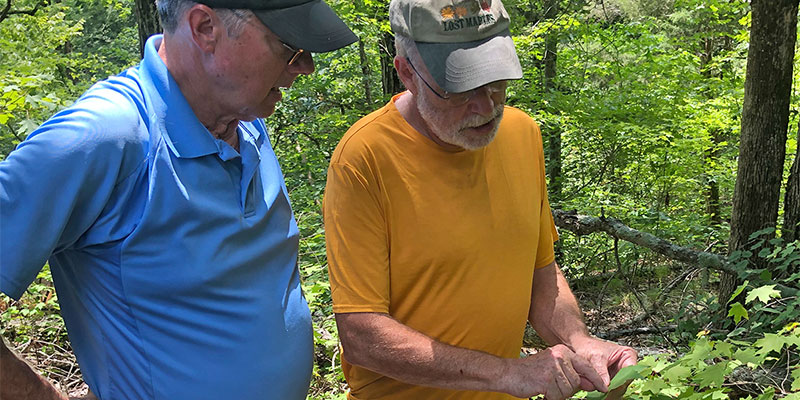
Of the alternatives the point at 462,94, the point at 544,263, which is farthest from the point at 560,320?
the point at 462,94

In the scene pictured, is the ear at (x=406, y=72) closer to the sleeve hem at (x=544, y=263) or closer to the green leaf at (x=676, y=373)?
the sleeve hem at (x=544, y=263)

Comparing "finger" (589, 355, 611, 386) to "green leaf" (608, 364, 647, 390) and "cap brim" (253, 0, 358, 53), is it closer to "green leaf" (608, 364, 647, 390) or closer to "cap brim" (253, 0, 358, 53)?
"green leaf" (608, 364, 647, 390)

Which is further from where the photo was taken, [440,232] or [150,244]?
[440,232]

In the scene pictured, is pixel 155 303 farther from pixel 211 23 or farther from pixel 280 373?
pixel 211 23

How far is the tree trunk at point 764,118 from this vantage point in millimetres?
4551

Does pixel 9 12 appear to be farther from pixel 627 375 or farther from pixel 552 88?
pixel 627 375

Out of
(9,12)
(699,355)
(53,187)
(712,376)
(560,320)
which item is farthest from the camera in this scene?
(9,12)

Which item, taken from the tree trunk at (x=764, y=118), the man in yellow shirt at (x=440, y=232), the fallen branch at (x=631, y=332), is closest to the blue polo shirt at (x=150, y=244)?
Answer: the man in yellow shirt at (x=440, y=232)

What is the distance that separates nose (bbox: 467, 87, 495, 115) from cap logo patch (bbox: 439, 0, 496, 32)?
0.62ft

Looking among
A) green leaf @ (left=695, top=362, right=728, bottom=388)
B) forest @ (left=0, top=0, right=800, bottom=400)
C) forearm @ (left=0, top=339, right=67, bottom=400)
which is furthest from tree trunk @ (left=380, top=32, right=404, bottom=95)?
forearm @ (left=0, top=339, right=67, bottom=400)

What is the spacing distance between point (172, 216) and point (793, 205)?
4617 millimetres

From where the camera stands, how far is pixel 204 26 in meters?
1.37

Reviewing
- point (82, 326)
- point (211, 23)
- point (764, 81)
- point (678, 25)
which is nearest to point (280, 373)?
point (82, 326)

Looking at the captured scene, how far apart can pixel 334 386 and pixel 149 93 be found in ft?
8.44
